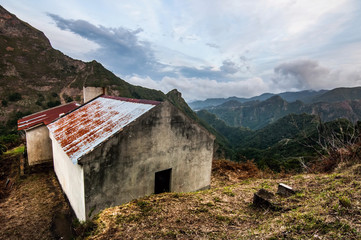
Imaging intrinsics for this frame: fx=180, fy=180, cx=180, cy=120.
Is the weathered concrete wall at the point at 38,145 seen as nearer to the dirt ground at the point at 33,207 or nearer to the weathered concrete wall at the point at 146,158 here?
the dirt ground at the point at 33,207

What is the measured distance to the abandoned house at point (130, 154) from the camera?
5.87 meters

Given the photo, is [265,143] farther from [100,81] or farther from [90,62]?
[90,62]

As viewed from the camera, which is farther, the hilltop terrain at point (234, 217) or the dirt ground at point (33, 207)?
the dirt ground at point (33, 207)

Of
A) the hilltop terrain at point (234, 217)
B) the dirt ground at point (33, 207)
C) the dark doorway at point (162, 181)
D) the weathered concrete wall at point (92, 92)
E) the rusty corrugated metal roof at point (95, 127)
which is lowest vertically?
the dirt ground at point (33, 207)

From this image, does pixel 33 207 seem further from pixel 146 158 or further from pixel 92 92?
pixel 92 92

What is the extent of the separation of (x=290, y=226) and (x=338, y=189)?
217 centimetres

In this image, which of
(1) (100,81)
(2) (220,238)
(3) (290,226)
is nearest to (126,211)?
(2) (220,238)

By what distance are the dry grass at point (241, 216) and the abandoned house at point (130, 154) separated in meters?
1.98

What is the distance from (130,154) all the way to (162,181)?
2386mm

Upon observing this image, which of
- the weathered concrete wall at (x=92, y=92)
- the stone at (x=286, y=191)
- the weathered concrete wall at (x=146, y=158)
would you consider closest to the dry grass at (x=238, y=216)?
the stone at (x=286, y=191)

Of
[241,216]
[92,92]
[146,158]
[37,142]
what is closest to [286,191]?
[241,216]

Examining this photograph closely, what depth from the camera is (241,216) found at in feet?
12.8

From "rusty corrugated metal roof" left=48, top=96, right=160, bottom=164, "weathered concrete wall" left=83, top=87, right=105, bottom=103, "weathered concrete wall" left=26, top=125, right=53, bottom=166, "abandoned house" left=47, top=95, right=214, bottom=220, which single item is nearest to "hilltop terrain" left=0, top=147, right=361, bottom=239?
"abandoned house" left=47, top=95, right=214, bottom=220

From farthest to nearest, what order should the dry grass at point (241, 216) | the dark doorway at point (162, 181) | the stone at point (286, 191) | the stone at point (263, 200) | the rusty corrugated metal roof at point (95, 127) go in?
the dark doorway at point (162, 181)
the rusty corrugated metal roof at point (95, 127)
the stone at point (286, 191)
the stone at point (263, 200)
the dry grass at point (241, 216)
